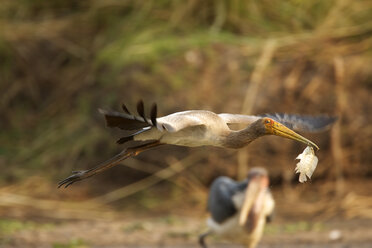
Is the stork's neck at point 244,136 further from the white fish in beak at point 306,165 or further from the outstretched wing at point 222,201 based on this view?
the outstretched wing at point 222,201

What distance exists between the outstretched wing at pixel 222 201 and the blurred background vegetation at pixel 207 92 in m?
1.61

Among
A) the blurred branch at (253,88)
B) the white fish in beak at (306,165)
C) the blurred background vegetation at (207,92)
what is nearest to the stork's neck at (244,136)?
the white fish in beak at (306,165)

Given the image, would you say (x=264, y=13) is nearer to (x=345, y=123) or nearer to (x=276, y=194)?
(x=345, y=123)

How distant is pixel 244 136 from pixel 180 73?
751 centimetres

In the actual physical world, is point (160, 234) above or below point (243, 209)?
above

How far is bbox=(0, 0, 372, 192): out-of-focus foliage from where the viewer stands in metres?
10.2

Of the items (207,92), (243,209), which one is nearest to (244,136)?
(243,209)

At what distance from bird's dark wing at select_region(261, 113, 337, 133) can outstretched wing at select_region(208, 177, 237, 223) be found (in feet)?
13.0

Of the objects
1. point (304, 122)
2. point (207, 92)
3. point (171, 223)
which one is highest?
point (207, 92)

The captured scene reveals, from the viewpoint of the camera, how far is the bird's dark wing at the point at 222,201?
7.90 metres

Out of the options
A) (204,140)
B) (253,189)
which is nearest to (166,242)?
(253,189)

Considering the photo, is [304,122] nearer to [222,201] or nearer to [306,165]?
[306,165]

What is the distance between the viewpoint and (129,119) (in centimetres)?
263

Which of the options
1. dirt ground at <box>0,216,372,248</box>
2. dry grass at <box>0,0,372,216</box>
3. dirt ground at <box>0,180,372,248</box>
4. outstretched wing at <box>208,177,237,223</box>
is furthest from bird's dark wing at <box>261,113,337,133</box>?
dry grass at <box>0,0,372,216</box>
